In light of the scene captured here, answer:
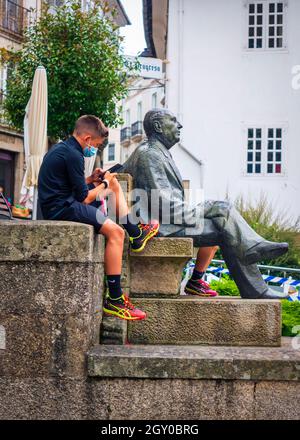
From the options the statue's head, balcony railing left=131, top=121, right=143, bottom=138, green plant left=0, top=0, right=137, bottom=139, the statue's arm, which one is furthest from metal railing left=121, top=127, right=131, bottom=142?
the statue's arm

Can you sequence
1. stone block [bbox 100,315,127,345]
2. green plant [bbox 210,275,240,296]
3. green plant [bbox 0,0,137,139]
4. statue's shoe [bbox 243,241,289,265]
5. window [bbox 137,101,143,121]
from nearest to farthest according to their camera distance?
stone block [bbox 100,315,127,345] < statue's shoe [bbox 243,241,289,265] < green plant [bbox 210,275,240,296] < green plant [bbox 0,0,137,139] < window [bbox 137,101,143,121]

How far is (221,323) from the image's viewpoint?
4.73 metres

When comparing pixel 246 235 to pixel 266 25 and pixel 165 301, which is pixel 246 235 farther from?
pixel 266 25

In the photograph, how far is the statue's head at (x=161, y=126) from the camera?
5.54m

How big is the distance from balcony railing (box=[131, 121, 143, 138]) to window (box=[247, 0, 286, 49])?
84.5 ft

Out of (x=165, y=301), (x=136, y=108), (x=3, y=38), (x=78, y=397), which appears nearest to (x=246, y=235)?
(x=165, y=301)

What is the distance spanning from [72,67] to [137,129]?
3077cm

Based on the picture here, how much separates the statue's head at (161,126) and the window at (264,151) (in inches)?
708

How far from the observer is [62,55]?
2131 centimetres

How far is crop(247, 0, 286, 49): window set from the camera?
23.6m

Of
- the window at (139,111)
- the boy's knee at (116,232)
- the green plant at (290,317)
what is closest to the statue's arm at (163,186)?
the boy's knee at (116,232)

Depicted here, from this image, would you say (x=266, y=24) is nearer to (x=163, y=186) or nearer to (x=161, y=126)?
(x=161, y=126)

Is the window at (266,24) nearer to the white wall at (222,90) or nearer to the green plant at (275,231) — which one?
the white wall at (222,90)

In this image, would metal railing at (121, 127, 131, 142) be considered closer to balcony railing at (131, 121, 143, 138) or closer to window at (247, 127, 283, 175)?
balcony railing at (131, 121, 143, 138)
